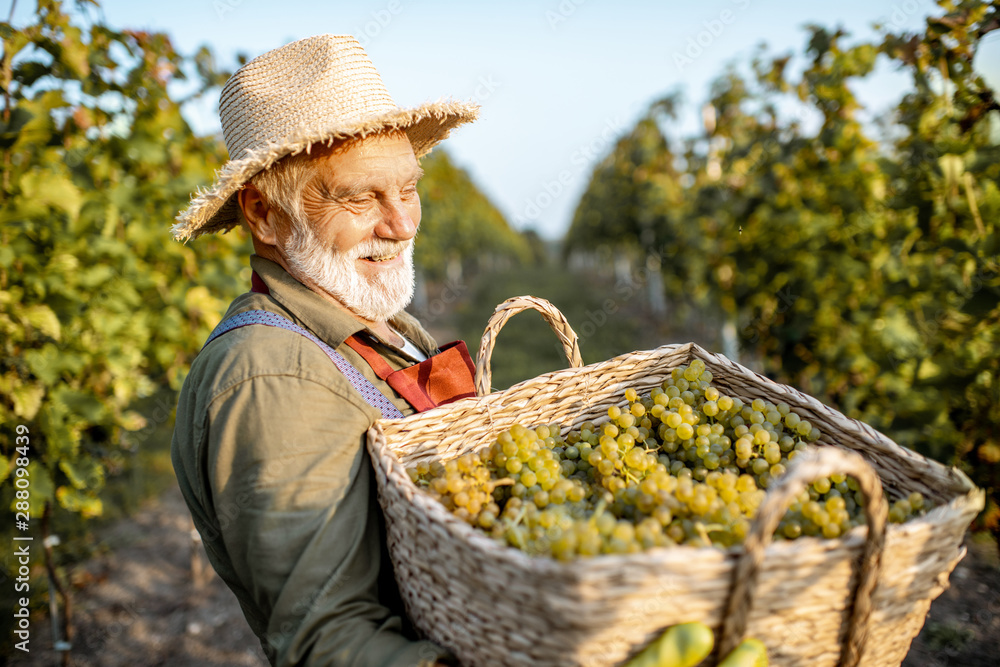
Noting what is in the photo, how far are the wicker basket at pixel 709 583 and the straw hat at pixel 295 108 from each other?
2.63 feet

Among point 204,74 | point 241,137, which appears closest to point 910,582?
point 241,137

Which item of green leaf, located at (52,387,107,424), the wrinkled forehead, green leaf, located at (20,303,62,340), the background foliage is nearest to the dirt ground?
the background foliage

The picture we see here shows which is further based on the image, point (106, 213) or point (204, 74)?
point (204, 74)

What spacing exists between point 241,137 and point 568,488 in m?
1.33

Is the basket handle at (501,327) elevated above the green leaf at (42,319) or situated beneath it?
elevated above

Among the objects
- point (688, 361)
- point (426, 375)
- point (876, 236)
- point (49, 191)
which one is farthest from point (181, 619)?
point (876, 236)

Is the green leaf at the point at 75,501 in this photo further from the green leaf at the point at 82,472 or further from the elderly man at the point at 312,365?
the elderly man at the point at 312,365

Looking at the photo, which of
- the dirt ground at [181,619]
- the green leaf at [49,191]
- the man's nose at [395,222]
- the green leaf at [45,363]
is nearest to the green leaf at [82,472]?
the green leaf at [45,363]

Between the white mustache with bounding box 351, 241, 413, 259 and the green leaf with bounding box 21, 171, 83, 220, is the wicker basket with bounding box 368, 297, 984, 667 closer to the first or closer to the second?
the white mustache with bounding box 351, 241, 413, 259

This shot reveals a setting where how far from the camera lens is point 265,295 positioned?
163 centimetres

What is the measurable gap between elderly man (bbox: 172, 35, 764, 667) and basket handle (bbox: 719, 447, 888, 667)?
0.38 feet

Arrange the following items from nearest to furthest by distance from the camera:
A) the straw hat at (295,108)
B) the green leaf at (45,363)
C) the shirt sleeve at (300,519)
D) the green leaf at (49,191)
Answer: the shirt sleeve at (300,519)
the straw hat at (295,108)
the green leaf at (49,191)
the green leaf at (45,363)

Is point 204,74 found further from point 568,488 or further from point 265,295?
point 568,488

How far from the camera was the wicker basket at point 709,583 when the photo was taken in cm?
87
